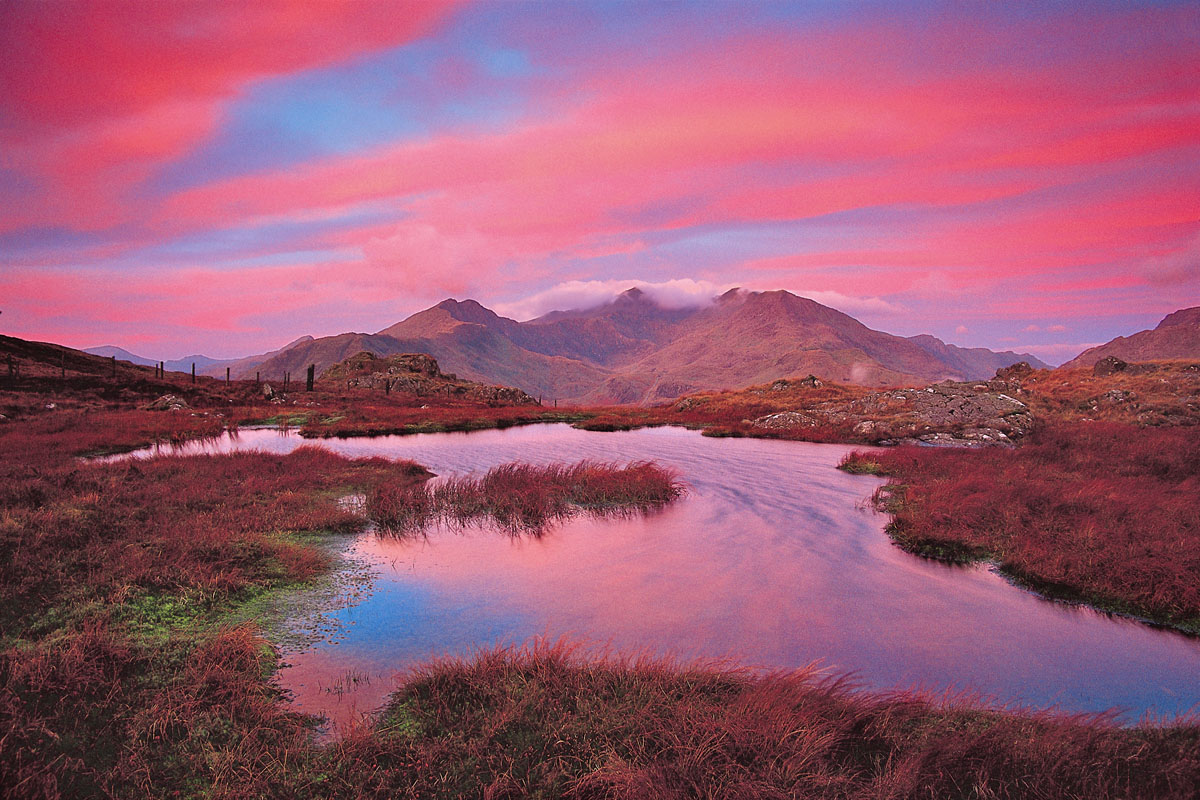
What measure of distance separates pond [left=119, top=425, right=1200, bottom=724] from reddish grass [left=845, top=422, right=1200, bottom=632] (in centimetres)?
93

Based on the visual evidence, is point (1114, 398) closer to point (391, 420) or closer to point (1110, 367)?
point (1110, 367)

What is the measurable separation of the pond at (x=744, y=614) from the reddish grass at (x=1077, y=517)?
0.93 m

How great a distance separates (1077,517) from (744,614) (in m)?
12.3

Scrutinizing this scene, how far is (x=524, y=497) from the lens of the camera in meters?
21.4

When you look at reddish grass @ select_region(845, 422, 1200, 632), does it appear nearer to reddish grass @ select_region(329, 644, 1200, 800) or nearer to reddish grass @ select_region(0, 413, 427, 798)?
reddish grass @ select_region(329, 644, 1200, 800)

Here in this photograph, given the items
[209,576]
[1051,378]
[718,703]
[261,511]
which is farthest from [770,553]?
[1051,378]

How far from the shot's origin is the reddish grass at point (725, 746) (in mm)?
5820

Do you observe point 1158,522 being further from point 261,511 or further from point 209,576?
point 261,511

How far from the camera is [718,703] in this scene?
772cm

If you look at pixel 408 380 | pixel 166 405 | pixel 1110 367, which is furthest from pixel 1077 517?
pixel 408 380

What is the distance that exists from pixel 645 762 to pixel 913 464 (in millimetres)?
28173

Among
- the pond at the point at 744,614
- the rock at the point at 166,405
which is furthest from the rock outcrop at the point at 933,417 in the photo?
the rock at the point at 166,405

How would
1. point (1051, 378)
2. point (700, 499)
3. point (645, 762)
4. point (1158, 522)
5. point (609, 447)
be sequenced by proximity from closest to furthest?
1. point (645, 762)
2. point (1158, 522)
3. point (700, 499)
4. point (609, 447)
5. point (1051, 378)

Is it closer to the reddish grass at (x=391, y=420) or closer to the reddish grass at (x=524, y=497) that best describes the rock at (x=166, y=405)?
the reddish grass at (x=391, y=420)
